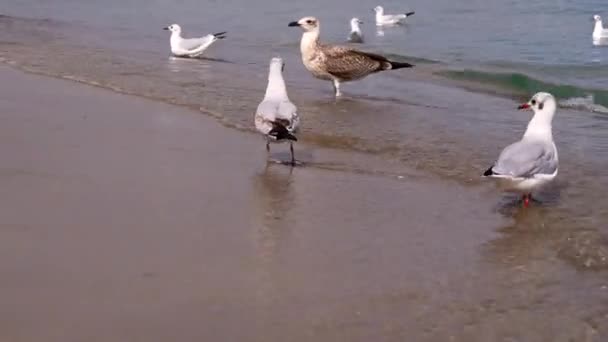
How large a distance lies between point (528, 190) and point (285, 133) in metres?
1.84

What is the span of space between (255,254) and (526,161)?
1.91 metres

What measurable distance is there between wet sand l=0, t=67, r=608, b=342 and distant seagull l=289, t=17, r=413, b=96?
13.7ft

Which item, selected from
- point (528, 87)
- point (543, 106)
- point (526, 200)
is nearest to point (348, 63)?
point (528, 87)

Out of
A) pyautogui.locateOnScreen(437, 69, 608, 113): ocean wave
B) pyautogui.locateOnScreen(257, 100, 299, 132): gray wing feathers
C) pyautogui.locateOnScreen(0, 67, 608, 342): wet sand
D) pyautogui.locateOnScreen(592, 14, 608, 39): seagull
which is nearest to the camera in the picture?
pyautogui.locateOnScreen(0, 67, 608, 342): wet sand

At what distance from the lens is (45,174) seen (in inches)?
230

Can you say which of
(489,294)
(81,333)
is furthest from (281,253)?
(81,333)

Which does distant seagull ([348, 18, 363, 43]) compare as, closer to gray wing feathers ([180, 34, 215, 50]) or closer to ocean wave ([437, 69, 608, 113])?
gray wing feathers ([180, 34, 215, 50])

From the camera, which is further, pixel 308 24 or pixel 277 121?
pixel 308 24

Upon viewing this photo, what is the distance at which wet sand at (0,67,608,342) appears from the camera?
3.87 m

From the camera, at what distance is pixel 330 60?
11172 millimetres

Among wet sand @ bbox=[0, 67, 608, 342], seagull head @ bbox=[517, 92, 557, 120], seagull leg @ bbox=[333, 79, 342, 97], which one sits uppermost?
seagull head @ bbox=[517, 92, 557, 120]

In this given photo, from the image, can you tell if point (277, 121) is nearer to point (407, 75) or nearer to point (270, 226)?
point (270, 226)

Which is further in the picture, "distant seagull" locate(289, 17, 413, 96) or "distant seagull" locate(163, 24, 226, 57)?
"distant seagull" locate(163, 24, 226, 57)

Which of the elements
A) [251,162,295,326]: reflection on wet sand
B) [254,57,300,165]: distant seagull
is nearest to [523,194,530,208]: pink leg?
[251,162,295,326]: reflection on wet sand
